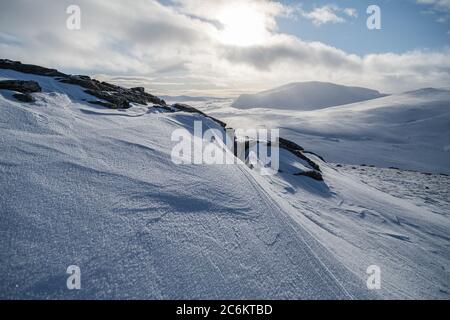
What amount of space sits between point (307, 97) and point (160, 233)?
489 feet

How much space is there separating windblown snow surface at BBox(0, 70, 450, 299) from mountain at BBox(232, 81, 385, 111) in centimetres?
12911

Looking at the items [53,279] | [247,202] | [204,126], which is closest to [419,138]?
[204,126]

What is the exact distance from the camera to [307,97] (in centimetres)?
14150

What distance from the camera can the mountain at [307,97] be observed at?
442 feet

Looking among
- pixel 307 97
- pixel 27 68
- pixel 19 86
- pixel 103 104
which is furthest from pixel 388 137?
pixel 307 97

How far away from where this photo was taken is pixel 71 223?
2.90m

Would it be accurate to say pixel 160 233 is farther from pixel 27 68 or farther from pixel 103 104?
pixel 27 68

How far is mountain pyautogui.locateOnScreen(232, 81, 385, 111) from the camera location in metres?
135

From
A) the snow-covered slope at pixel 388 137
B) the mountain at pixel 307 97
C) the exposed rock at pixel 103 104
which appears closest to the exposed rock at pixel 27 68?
the exposed rock at pixel 103 104

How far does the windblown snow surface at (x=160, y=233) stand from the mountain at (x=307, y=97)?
129 m

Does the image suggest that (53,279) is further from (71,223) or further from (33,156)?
(33,156)

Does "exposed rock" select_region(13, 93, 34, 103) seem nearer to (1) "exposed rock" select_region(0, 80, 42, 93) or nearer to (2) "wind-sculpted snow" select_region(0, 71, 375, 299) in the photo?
(1) "exposed rock" select_region(0, 80, 42, 93)

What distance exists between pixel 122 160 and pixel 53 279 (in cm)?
265
